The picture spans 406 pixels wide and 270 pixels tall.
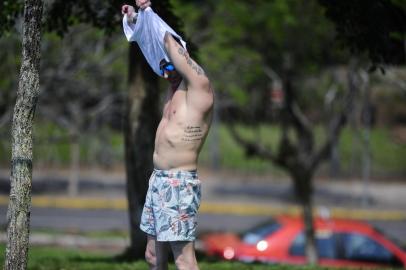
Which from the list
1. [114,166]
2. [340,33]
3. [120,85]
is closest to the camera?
[340,33]

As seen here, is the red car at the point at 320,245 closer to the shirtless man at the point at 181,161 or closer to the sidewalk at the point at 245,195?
the shirtless man at the point at 181,161

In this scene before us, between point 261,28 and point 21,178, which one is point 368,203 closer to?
point 261,28

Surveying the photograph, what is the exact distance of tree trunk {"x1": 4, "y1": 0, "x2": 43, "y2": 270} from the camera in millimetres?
5145

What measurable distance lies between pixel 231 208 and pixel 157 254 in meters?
19.6

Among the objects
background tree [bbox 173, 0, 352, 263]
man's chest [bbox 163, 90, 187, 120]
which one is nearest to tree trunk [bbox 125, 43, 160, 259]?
background tree [bbox 173, 0, 352, 263]

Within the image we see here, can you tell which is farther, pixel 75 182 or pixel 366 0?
pixel 75 182

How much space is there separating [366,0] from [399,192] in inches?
814

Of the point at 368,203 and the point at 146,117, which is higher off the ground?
the point at 146,117

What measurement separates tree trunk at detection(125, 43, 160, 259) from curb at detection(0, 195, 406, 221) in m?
15.3

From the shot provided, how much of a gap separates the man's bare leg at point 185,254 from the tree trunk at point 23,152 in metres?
0.95

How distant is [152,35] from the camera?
5.31m

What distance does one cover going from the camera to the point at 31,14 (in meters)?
5.18

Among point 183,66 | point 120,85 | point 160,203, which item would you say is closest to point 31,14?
point 183,66

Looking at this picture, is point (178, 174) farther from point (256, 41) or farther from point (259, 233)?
point (256, 41)
